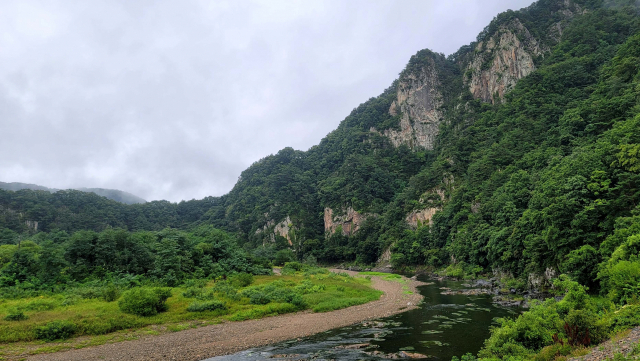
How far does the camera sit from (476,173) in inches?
2985

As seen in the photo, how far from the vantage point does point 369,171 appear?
4973 inches

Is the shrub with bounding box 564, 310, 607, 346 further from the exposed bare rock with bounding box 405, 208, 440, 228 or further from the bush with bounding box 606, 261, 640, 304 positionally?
the exposed bare rock with bounding box 405, 208, 440, 228

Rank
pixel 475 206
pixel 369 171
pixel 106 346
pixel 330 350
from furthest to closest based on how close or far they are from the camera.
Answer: pixel 369 171 → pixel 475 206 → pixel 106 346 → pixel 330 350

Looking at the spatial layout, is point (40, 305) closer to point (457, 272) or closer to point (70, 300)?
point (70, 300)

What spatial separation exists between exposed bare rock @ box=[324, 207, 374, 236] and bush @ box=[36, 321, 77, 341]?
96.1 metres

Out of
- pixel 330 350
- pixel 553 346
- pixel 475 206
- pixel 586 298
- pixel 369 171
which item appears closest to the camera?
pixel 553 346

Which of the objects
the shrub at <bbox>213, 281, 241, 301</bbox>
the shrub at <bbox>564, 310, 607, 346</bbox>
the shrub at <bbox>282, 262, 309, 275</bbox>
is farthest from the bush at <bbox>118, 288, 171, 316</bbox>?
the shrub at <bbox>282, 262, 309, 275</bbox>

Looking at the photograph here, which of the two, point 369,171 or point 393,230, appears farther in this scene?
point 369,171

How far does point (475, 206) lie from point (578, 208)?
139 feet

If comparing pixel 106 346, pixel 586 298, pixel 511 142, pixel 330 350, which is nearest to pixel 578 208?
pixel 586 298

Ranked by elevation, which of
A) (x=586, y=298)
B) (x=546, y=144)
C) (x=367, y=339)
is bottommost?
(x=367, y=339)

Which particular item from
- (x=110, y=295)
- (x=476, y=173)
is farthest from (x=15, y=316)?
(x=476, y=173)

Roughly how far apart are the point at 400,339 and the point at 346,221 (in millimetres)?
96592

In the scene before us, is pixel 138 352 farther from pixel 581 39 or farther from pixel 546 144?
pixel 581 39
